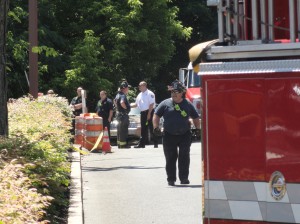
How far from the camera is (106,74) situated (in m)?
38.3

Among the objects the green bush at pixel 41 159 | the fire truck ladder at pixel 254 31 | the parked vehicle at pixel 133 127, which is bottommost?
the parked vehicle at pixel 133 127

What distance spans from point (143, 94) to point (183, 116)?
10.1 metres

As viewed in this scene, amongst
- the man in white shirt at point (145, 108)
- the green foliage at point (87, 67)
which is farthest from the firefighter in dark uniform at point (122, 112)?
the green foliage at point (87, 67)

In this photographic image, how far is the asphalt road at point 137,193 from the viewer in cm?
1239

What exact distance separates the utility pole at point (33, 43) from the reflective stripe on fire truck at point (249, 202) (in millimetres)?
15828

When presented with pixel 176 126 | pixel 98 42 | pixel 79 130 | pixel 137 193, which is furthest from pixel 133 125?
pixel 137 193

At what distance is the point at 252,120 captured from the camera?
632 centimetres

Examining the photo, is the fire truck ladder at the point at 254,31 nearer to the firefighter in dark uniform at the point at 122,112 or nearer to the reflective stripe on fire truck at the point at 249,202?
the reflective stripe on fire truck at the point at 249,202

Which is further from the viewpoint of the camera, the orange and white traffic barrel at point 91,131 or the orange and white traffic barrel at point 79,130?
the orange and white traffic barrel at point 79,130

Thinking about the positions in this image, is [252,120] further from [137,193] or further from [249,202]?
[137,193]

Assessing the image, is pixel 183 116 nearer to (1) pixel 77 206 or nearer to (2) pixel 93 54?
(1) pixel 77 206

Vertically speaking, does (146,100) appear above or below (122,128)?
above

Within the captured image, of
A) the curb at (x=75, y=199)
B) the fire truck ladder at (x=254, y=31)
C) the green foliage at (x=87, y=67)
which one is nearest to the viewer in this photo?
the fire truck ladder at (x=254, y=31)

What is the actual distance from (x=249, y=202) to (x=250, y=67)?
92 cm
